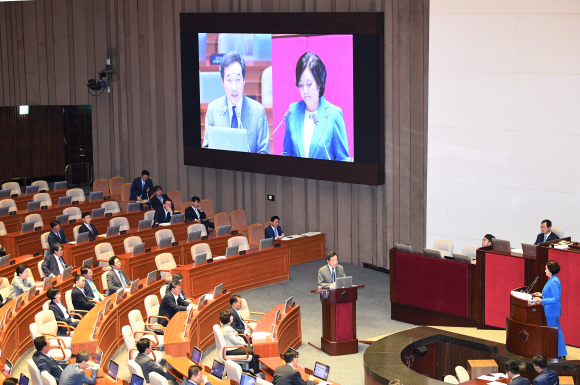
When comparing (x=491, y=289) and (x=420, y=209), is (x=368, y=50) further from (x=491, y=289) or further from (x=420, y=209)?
(x=491, y=289)

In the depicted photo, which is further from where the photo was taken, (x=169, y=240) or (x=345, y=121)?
(x=345, y=121)

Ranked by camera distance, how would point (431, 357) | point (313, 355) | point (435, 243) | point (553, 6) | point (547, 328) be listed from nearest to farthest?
1. point (547, 328)
2. point (431, 357)
3. point (313, 355)
4. point (553, 6)
5. point (435, 243)

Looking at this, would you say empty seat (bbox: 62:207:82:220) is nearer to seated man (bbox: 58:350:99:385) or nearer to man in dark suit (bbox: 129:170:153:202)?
man in dark suit (bbox: 129:170:153:202)

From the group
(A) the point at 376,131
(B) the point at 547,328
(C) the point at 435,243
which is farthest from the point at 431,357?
(A) the point at 376,131

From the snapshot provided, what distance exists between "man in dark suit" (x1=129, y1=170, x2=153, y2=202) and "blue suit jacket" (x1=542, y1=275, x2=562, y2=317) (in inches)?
407

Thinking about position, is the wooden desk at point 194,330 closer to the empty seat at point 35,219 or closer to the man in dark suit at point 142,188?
the empty seat at point 35,219

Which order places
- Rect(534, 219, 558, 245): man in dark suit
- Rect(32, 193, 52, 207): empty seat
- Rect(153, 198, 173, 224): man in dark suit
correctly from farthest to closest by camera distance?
Rect(32, 193, 52, 207): empty seat < Rect(153, 198, 173, 224): man in dark suit < Rect(534, 219, 558, 245): man in dark suit

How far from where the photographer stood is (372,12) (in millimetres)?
13891

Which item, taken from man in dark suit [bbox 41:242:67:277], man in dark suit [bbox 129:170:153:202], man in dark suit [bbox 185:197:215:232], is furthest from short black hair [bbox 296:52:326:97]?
man in dark suit [bbox 41:242:67:277]

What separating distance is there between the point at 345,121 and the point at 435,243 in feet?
9.75

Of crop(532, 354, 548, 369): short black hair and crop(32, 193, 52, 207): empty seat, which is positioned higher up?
crop(32, 193, 52, 207): empty seat

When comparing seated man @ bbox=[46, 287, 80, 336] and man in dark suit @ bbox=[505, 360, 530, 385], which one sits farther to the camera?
seated man @ bbox=[46, 287, 80, 336]

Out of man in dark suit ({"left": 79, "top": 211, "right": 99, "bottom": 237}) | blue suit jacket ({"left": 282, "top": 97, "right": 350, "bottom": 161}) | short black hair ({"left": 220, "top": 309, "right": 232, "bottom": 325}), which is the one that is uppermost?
Result: blue suit jacket ({"left": 282, "top": 97, "right": 350, "bottom": 161})

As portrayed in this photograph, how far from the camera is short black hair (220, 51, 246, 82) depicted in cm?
1587
